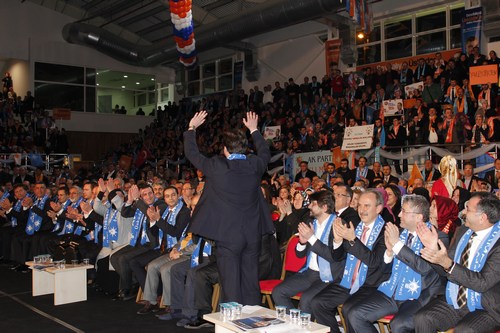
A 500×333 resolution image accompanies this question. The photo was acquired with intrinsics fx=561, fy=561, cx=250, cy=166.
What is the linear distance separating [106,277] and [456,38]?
39.0 ft

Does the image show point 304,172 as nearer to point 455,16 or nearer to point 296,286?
point 455,16

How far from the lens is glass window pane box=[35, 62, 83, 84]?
22.3 metres

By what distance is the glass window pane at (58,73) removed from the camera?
22.3 m

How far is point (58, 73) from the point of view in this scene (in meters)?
22.7

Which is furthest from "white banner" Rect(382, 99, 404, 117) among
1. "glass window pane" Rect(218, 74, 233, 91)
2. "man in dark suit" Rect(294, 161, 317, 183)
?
"glass window pane" Rect(218, 74, 233, 91)

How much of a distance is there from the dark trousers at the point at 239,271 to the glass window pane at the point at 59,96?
1947cm

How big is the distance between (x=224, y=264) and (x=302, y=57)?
15456mm

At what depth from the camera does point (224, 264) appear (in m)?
4.37

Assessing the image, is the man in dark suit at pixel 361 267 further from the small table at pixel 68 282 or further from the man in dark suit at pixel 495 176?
the man in dark suit at pixel 495 176

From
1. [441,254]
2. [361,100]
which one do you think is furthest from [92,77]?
[441,254]

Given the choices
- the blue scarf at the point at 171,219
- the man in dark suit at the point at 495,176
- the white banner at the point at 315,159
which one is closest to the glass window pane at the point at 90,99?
the white banner at the point at 315,159

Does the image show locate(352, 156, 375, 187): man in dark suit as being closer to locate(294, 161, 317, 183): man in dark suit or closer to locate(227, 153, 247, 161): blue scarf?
locate(294, 161, 317, 183): man in dark suit

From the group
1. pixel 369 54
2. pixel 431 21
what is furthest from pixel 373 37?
pixel 431 21

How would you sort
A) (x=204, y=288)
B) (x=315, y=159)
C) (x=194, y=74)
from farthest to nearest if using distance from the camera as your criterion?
(x=194, y=74), (x=315, y=159), (x=204, y=288)
